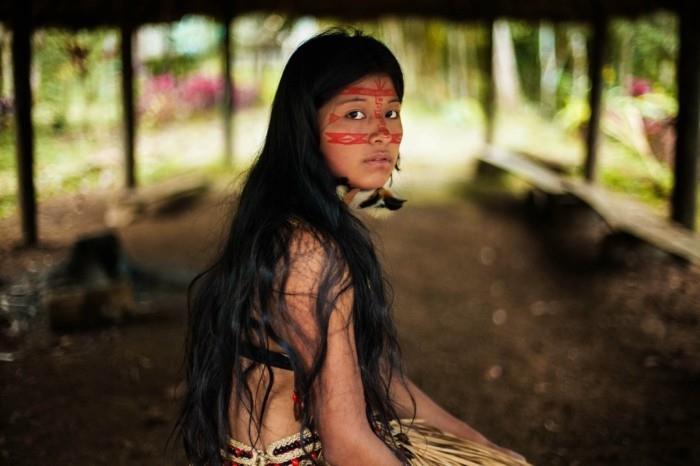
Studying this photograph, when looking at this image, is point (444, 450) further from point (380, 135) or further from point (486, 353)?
point (486, 353)

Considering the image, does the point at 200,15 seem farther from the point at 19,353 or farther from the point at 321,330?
the point at 321,330

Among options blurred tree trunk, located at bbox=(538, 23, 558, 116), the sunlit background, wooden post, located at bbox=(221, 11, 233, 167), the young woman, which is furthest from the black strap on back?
blurred tree trunk, located at bbox=(538, 23, 558, 116)

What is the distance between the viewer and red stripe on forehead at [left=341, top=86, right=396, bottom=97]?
156cm

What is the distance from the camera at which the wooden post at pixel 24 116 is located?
5.83 meters

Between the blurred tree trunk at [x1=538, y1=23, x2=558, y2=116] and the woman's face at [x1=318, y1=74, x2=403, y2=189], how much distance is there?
1289cm

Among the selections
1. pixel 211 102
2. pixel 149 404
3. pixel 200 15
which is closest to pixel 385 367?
pixel 149 404

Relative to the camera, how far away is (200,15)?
8.30m

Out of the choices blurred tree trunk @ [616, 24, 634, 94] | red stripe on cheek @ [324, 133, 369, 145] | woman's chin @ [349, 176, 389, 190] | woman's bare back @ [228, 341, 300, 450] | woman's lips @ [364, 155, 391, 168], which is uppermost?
blurred tree trunk @ [616, 24, 634, 94]

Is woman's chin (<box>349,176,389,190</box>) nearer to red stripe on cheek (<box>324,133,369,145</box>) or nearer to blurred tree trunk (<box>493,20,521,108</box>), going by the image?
red stripe on cheek (<box>324,133,369,145</box>)

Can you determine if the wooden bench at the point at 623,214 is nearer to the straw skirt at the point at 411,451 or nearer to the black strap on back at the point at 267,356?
the straw skirt at the point at 411,451

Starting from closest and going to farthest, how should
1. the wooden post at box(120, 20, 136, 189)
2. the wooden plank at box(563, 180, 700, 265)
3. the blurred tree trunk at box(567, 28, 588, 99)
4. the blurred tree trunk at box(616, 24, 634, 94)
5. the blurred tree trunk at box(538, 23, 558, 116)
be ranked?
the wooden plank at box(563, 180, 700, 265) → the wooden post at box(120, 20, 136, 189) → the blurred tree trunk at box(616, 24, 634, 94) → the blurred tree trunk at box(567, 28, 588, 99) → the blurred tree trunk at box(538, 23, 558, 116)

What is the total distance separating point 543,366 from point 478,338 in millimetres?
584

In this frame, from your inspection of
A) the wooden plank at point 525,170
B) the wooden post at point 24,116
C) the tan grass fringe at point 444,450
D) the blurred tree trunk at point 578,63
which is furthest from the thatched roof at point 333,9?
the tan grass fringe at point 444,450

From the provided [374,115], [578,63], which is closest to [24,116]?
[374,115]
